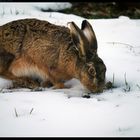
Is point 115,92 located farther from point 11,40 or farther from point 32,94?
point 11,40

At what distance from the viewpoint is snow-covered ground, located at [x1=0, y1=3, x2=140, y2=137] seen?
418cm

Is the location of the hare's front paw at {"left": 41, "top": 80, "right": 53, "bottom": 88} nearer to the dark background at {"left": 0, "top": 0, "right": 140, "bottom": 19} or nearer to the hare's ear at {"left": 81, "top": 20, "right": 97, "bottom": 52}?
the hare's ear at {"left": 81, "top": 20, "right": 97, "bottom": 52}

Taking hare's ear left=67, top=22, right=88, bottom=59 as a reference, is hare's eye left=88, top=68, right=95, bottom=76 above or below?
below

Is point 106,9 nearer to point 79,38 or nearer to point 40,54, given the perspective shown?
point 40,54

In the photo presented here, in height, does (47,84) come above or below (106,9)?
below

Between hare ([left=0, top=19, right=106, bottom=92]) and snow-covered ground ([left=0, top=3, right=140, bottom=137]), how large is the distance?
24cm

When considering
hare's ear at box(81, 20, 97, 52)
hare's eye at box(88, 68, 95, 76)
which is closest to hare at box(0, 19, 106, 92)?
hare's ear at box(81, 20, 97, 52)

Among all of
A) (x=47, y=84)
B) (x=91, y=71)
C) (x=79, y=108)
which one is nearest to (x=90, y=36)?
(x=91, y=71)

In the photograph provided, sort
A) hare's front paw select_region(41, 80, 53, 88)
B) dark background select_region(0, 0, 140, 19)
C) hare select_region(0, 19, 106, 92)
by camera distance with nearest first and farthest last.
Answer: hare select_region(0, 19, 106, 92) → hare's front paw select_region(41, 80, 53, 88) → dark background select_region(0, 0, 140, 19)

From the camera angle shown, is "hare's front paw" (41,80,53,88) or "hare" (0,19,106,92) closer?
"hare" (0,19,106,92)

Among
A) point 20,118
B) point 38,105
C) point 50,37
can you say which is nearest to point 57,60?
point 50,37

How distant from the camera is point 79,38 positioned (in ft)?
17.4

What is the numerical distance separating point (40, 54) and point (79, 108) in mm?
1429

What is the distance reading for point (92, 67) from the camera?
5.30m
